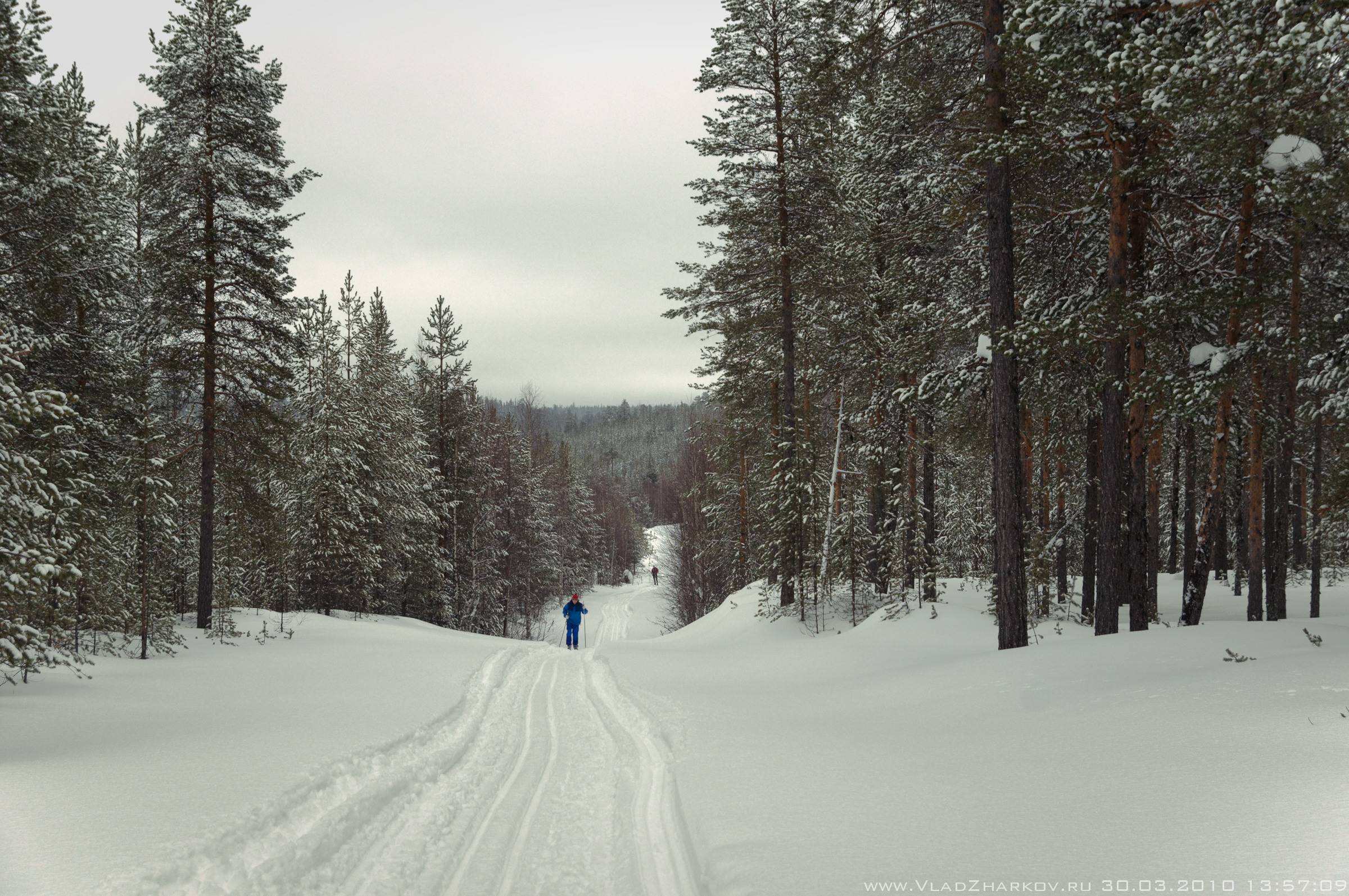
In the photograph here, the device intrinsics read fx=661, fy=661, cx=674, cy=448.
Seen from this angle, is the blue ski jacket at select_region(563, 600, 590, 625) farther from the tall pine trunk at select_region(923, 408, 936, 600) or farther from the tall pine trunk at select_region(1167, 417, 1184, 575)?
the tall pine trunk at select_region(1167, 417, 1184, 575)

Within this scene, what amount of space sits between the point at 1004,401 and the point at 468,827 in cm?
878

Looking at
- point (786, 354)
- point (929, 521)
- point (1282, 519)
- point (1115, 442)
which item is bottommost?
point (929, 521)

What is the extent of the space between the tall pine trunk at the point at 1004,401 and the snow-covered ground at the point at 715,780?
1.11 m

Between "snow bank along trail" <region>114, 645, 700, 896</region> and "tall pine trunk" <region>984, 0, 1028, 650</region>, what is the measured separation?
228 inches

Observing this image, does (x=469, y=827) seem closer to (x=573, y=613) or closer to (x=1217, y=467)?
(x=1217, y=467)

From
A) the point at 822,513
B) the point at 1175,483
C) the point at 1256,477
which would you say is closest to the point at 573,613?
the point at 822,513

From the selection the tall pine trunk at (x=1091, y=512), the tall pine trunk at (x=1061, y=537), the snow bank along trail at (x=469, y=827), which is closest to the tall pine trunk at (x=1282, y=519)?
the tall pine trunk at (x=1091, y=512)

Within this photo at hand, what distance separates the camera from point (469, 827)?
545 centimetres

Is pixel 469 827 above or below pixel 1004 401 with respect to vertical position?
below

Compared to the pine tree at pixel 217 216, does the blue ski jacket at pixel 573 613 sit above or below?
below

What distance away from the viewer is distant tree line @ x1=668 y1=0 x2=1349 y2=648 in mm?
7273

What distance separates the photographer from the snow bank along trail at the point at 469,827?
14.5 feet

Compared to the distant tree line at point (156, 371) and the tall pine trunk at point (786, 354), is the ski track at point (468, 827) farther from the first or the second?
the tall pine trunk at point (786, 354)

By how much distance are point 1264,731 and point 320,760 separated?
827cm
